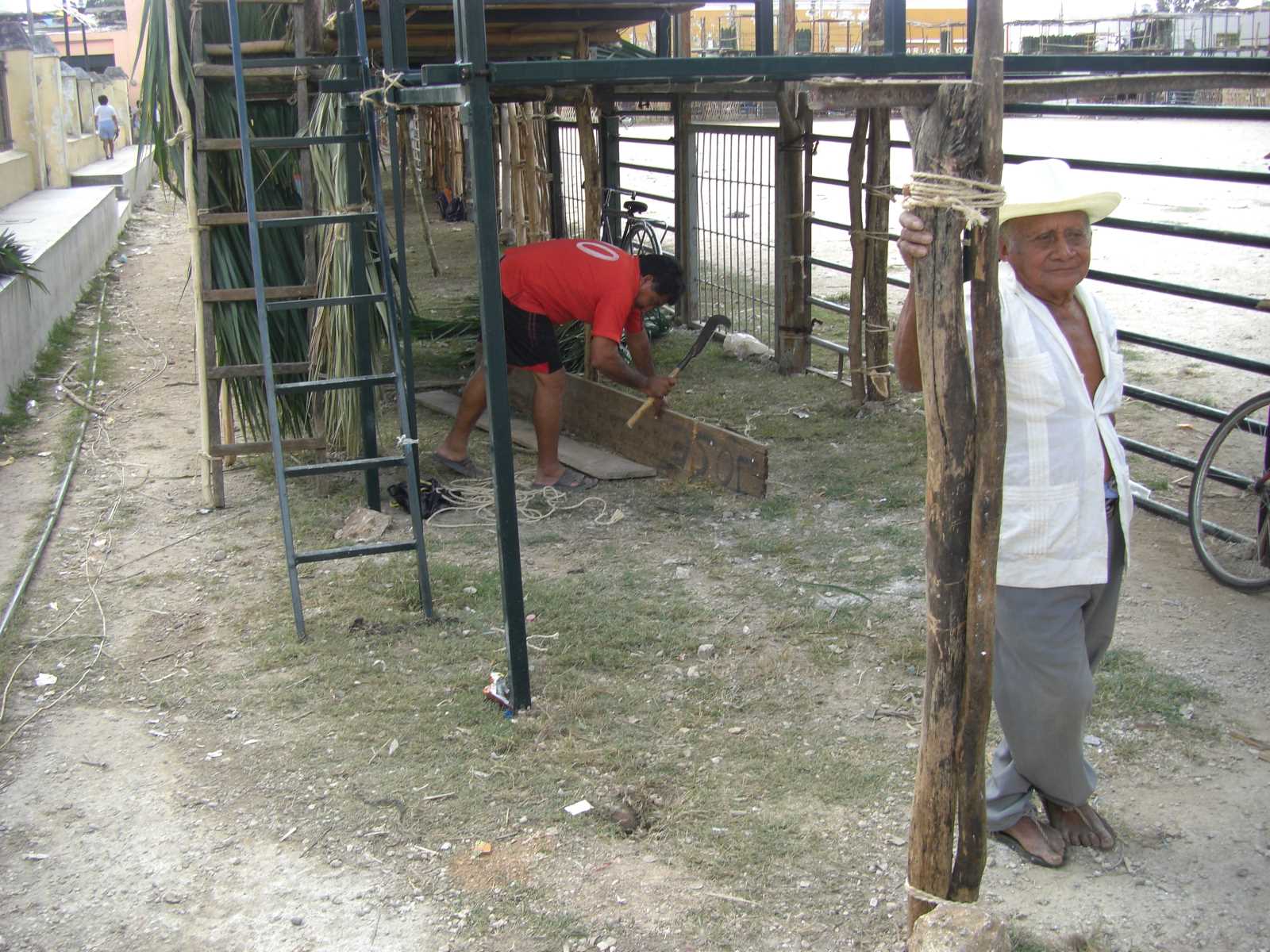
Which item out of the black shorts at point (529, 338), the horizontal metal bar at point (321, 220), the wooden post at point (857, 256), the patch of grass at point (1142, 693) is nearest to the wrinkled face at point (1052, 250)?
the patch of grass at point (1142, 693)

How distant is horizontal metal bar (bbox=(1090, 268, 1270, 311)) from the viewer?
5050 millimetres

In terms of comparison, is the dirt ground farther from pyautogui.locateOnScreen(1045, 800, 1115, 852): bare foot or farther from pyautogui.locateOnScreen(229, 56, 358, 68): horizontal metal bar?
pyautogui.locateOnScreen(229, 56, 358, 68): horizontal metal bar

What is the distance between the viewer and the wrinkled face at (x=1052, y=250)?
296cm

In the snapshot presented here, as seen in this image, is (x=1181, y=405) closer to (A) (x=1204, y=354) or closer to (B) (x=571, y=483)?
(A) (x=1204, y=354)

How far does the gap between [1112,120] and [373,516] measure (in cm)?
3184

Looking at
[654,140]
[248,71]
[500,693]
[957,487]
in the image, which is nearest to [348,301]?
[248,71]

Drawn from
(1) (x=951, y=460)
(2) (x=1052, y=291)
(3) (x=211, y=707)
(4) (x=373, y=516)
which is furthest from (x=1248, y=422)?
(3) (x=211, y=707)

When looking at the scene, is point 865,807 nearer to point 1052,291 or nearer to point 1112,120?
point 1052,291

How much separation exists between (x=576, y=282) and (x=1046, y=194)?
12.3 ft

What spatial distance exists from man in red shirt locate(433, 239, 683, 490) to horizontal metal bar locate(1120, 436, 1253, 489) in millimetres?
2357

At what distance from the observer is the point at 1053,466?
296cm

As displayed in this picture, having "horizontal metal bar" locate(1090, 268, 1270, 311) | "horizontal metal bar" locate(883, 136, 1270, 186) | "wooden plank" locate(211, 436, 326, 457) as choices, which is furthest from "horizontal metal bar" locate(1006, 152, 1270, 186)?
"wooden plank" locate(211, 436, 326, 457)

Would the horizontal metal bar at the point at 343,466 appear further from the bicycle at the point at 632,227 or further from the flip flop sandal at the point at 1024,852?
the bicycle at the point at 632,227

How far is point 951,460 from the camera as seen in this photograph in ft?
8.59
